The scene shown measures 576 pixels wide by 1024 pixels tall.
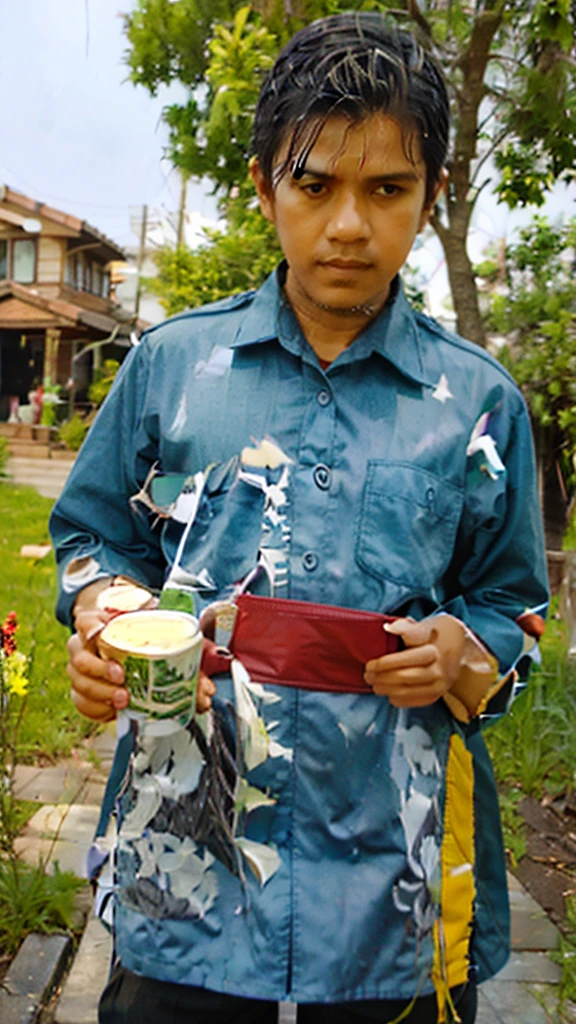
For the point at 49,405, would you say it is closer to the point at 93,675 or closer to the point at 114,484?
the point at 114,484

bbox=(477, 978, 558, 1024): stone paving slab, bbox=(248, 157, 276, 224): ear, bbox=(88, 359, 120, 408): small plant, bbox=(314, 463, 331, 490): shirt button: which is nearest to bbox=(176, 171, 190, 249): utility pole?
bbox=(248, 157, 276, 224): ear

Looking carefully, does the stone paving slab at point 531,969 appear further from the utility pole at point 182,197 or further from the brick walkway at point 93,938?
the utility pole at point 182,197

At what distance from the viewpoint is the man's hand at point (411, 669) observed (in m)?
1.01

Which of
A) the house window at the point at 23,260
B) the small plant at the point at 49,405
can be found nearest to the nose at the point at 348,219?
the house window at the point at 23,260

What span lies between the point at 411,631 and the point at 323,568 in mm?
141

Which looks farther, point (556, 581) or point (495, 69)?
point (556, 581)

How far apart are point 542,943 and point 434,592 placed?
151 centimetres

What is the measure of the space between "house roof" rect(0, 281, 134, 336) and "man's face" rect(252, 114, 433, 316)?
790 centimetres

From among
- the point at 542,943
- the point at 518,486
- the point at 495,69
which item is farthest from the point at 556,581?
the point at 518,486

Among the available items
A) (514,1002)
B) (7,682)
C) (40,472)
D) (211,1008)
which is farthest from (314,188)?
(40,472)

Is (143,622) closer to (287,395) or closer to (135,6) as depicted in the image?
(287,395)

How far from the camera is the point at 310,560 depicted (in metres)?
1.08

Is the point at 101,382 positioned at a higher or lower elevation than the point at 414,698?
higher

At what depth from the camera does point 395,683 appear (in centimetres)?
102
